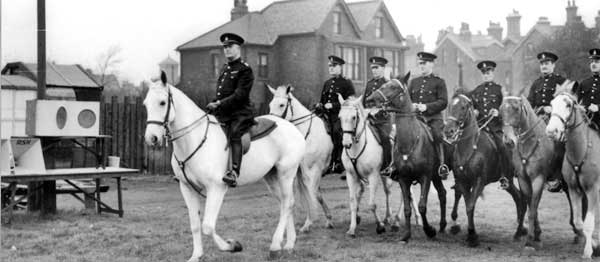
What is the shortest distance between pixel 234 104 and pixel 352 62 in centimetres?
3639

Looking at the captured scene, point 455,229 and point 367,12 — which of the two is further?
point 367,12

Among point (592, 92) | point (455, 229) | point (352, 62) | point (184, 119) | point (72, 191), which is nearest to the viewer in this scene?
point (184, 119)

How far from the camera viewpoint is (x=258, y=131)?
31.3 ft

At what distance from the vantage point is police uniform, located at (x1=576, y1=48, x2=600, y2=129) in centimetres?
1012

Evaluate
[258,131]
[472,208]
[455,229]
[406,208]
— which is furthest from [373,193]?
[258,131]

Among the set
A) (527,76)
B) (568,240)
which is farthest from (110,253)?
(527,76)

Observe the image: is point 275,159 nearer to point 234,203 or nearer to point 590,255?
point 590,255

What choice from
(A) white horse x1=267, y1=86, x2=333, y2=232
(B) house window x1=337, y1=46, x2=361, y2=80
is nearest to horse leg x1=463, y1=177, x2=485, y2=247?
(A) white horse x1=267, y1=86, x2=333, y2=232

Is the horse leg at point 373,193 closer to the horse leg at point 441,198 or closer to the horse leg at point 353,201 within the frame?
the horse leg at point 353,201

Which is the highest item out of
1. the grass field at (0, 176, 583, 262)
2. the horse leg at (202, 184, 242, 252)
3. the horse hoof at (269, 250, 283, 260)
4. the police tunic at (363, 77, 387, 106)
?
the police tunic at (363, 77, 387, 106)

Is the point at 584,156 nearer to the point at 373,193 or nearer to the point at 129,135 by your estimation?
the point at 373,193

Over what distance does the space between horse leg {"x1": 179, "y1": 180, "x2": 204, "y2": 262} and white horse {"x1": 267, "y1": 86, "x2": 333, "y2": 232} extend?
345 centimetres

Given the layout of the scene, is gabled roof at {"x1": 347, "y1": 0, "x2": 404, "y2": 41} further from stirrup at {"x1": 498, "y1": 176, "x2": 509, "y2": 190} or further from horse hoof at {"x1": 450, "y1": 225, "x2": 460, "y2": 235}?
stirrup at {"x1": 498, "y1": 176, "x2": 509, "y2": 190}

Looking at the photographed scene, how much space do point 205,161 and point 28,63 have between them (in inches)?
377
